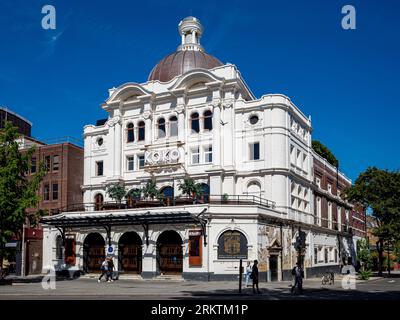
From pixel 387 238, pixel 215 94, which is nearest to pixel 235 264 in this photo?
pixel 215 94

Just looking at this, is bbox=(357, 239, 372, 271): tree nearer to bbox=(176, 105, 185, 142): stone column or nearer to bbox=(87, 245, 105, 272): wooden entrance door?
bbox=(176, 105, 185, 142): stone column

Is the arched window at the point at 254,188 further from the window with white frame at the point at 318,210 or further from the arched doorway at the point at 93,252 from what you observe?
the arched doorway at the point at 93,252

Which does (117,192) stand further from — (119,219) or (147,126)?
(147,126)

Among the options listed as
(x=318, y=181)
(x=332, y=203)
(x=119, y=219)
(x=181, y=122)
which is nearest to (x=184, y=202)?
(x=119, y=219)

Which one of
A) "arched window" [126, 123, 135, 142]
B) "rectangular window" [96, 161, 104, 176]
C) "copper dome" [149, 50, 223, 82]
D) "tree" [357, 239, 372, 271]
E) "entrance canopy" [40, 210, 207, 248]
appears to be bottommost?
"tree" [357, 239, 372, 271]

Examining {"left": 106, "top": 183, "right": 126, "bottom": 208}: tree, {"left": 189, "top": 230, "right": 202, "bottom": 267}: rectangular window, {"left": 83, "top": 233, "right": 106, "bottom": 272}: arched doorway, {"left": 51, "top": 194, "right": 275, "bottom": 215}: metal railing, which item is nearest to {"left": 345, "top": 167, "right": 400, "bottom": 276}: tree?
{"left": 51, "top": 194, "right": 275, "bottom": 215}: metal railing

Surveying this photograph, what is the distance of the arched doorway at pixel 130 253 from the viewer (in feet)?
141

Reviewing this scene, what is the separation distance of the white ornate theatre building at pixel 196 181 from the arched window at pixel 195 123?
0.33 ft

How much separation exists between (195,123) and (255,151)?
21.0ft

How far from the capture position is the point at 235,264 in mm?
38531

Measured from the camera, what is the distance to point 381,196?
52219 millimetres

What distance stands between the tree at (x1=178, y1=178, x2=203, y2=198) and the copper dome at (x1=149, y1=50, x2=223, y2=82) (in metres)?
14.3

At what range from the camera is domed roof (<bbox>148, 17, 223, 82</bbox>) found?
53281 mm
